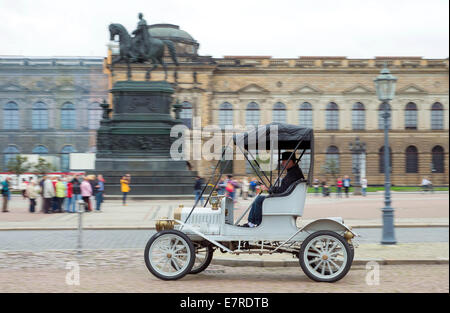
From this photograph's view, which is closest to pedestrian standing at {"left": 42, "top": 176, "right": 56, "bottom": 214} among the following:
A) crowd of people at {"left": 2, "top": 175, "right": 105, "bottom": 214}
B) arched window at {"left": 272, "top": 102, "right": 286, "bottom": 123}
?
crowd of people at {"left": 2, "top": 175, "right": 105, "bottom": 214}

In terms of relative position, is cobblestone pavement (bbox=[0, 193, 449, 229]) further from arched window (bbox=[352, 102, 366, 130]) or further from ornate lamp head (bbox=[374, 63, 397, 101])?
arched window (bbox=[352, 102, 366, 130])

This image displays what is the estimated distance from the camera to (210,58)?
6725 centimetres

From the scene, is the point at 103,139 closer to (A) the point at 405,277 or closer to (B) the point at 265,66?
(A) the point at 405,277

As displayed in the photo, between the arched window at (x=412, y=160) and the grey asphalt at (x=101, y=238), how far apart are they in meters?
52.5

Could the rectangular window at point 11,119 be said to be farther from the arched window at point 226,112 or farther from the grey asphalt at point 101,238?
the grey asphalt at point 101,238

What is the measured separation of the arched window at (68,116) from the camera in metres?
64.6

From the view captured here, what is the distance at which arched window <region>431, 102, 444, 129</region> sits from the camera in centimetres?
7025

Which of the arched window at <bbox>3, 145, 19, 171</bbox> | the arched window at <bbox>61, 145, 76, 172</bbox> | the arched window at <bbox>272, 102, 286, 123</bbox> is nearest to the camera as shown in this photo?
the arched window at <bbox>61, 145, 76, 172</bbox>

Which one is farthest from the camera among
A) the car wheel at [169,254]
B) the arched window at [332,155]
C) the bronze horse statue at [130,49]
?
the arched window at [332,155]

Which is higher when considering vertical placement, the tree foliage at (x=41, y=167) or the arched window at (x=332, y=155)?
the arched window at (x=332, y=155)

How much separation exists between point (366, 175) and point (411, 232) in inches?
2052

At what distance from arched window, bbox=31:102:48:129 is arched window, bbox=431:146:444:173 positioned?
41579 mm

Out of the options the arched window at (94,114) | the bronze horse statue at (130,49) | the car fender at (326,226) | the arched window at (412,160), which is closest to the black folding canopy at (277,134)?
the car fender at (326,226)
